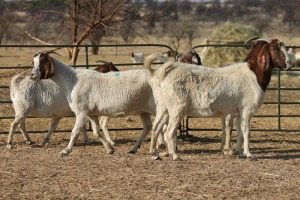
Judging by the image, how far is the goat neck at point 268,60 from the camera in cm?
1142

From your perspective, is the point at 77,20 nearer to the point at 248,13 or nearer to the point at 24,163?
the point at 24,163

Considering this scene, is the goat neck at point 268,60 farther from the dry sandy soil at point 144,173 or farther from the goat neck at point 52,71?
the goat neck at point 52,71

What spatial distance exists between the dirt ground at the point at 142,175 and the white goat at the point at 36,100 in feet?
2.09

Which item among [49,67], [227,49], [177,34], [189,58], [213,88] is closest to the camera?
[213,88]

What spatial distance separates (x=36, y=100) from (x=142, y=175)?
13.4 ft

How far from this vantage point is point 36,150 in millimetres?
12367

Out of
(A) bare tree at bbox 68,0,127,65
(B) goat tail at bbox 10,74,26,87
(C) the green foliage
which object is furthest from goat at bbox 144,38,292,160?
(C) the green foliage

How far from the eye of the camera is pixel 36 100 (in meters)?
12.8

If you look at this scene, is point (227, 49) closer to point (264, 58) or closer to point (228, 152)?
point (228, 152)

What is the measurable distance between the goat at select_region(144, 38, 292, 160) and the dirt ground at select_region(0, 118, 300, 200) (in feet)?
Result: 2.17

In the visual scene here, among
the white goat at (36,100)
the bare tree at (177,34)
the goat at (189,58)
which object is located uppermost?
the bare tree at (177,34)

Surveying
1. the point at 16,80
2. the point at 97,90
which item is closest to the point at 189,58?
the point at 97,90

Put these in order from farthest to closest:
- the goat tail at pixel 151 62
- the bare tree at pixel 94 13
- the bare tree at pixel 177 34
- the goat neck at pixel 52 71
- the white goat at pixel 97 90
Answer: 1. the bare tree at pixel 177 34
2. the bare tree at pixel 94 13
3. the goat neck at pixel 52 71
4. the white goat at pixel 97 90
5. the goat tail at pixel 151 62

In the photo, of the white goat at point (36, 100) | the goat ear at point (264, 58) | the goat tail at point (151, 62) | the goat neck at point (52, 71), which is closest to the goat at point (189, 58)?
the goat ear at point (264, 58)
